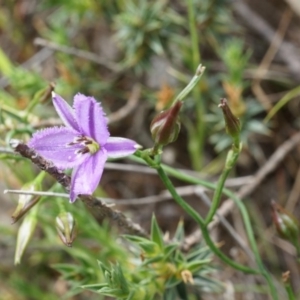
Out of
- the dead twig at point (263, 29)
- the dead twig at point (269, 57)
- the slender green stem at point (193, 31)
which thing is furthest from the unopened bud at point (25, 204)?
the dead twig at point (263, 29)

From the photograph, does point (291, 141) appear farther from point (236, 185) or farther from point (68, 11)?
point (68, 11)

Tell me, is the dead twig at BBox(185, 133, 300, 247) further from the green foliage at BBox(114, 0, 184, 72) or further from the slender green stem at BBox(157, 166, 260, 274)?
the slender green stem at BBox(157, 166, 260, 274)

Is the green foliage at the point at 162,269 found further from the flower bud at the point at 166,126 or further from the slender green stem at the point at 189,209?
the flower bud at the point at 166,126

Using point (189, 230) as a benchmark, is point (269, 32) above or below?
above

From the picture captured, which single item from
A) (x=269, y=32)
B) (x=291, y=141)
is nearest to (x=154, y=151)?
(x=291, y=141)

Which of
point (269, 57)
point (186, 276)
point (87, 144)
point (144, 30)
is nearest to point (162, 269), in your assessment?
point (186, 276)

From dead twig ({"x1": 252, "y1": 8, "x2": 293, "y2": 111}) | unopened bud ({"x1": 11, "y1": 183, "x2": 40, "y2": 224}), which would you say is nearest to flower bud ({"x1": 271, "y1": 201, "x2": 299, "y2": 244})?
unopened bud ({"x1": 11, "y1": 183, "x2": 40, "y2": 224})
